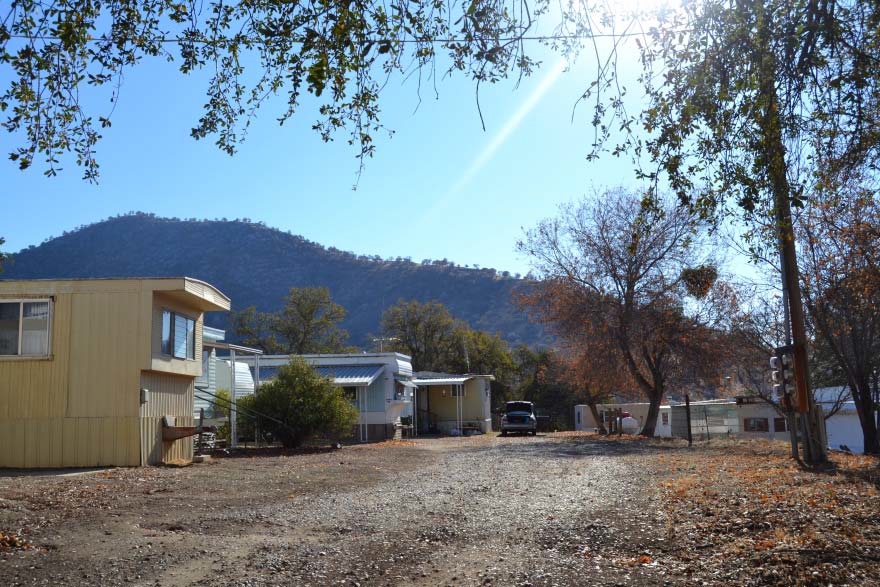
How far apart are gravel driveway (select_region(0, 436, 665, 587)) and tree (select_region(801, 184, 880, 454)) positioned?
246 inches

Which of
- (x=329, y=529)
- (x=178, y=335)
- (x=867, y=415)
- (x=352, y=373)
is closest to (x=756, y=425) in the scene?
(x=867, y=415)

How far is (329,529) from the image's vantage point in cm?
923

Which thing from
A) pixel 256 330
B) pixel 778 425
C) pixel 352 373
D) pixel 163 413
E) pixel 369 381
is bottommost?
pixel 778 425

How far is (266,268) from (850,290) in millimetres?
93809

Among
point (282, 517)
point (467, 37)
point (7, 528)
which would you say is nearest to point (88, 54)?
point (467, 37)

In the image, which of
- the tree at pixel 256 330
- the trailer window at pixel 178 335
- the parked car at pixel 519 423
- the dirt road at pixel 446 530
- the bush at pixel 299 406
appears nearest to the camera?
the dirt road at pixel 446 530

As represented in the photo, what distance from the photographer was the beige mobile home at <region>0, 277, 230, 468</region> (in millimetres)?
17016

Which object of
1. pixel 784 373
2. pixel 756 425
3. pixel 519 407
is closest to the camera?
pixel 784 373

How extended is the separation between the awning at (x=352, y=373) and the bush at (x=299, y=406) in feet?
21.5

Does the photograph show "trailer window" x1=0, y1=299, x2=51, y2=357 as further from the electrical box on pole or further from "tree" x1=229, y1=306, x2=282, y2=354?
"tree" x1=229, y1=306, x2=282, y2=354

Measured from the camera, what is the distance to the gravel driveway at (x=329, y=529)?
7.01 meters

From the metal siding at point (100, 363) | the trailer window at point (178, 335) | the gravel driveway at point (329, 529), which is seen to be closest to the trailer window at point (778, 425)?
the gravel driveway at point (329, 529)

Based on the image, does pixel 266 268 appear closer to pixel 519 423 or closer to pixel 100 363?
pixel 519 423

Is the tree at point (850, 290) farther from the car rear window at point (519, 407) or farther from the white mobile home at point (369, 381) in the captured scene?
the car rear window at point (519, 407)
